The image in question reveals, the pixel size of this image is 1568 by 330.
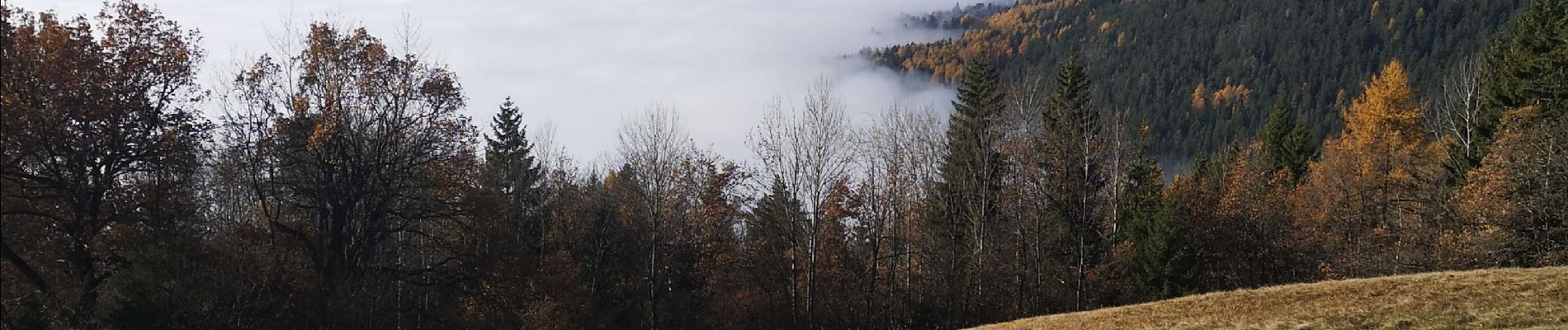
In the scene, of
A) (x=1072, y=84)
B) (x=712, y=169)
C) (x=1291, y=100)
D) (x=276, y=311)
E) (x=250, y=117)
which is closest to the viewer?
(x=276, y=311)

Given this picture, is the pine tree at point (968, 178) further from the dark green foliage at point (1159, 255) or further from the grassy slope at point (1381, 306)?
the grassy slope at point (1381, 306)

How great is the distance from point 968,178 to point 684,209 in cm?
1165

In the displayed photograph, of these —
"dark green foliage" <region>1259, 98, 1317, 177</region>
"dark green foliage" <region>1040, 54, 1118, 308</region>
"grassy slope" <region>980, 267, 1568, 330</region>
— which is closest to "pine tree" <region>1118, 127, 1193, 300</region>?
"dark green foliage" <region>1040, 54, 1118, 308</region>

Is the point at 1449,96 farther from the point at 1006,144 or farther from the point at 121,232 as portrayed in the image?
the point at 121,232

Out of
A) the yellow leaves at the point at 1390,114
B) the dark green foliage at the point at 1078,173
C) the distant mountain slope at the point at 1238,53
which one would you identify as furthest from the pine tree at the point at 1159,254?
the distant mountain slope at the point at 1238,53

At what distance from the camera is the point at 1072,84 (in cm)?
3862

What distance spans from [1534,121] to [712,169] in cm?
3003

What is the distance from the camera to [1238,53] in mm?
164000

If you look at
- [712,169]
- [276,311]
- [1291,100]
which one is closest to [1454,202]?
[712,169]

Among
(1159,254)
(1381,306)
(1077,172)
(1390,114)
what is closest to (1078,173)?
(1077,172)

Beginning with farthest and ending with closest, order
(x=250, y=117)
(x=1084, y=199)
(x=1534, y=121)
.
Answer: (x=1084, y=199) → (x=1534, y=121) → (x=250, y=117)

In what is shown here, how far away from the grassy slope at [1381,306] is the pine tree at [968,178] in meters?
12.5

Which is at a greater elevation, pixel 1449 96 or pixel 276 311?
pixel 1449 96

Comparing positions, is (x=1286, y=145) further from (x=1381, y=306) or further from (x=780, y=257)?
(x=1381, y=306)
